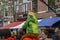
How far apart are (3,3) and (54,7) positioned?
30.6ft

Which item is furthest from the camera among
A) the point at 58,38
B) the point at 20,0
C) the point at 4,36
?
the point at 20,0

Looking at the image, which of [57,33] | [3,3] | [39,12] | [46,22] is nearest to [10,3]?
[3,3]

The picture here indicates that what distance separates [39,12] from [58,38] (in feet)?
65.6

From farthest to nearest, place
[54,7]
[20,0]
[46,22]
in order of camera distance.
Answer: [20,0] < [54,7] < [46,22]

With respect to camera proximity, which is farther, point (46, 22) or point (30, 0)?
point (30, 0)

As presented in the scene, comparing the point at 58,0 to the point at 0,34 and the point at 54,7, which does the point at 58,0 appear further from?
the point at 0,34

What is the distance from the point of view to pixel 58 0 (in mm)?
22625

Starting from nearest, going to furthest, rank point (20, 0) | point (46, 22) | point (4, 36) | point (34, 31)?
point (34, 31) → point (4, 36) → point (46, 22) → point (20, 0)

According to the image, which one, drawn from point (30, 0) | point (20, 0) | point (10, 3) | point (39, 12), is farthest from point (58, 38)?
point (20, 0)

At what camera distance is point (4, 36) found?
13172 millimetres

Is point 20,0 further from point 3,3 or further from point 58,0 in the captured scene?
point 58,0

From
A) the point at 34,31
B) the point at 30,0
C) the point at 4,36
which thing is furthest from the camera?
the point at 30,0

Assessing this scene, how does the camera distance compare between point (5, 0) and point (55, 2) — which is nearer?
point (55, 2)

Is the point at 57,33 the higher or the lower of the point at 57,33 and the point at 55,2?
the higher
